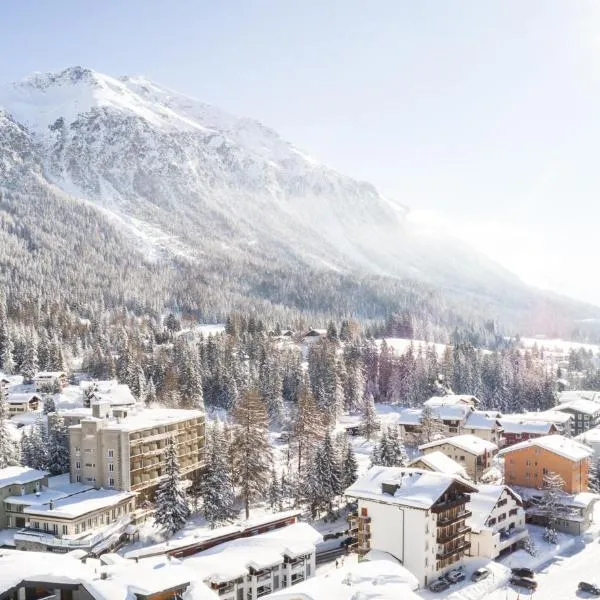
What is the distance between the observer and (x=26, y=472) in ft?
230

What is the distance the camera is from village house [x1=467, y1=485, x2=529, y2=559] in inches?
2468

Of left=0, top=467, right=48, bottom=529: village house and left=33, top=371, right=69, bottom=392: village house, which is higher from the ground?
left=33, top=371, right=69, bottom=392: village house

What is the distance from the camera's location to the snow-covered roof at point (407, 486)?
5631cm

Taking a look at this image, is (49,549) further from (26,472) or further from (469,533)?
(469,533)

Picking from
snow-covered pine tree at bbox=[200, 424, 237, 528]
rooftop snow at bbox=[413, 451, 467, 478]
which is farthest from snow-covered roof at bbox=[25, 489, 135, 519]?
rooftop snow at bbox=[413, 451, 467, 478]

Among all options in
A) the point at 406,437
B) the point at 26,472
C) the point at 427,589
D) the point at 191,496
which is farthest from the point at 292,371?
the point at 427,589

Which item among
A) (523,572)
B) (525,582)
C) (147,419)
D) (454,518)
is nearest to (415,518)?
(454,518)

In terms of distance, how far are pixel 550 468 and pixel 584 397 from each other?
66.1m

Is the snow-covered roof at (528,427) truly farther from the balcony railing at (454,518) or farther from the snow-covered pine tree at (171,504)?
the snow-covered pine tree at (171,504)

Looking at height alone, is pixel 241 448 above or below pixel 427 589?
above

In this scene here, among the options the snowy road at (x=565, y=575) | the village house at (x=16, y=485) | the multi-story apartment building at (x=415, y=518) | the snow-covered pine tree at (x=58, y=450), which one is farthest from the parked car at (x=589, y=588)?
the snow-covered pine tree at (x=58, y=450)

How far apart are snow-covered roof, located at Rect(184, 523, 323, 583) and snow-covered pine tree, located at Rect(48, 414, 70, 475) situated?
3411 centimetres

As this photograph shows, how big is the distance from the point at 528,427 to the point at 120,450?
61290mm

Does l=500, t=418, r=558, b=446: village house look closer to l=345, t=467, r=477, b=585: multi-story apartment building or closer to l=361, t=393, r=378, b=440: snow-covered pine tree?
l=361, t=393, r=378, b=440: snow-covered pine tree
